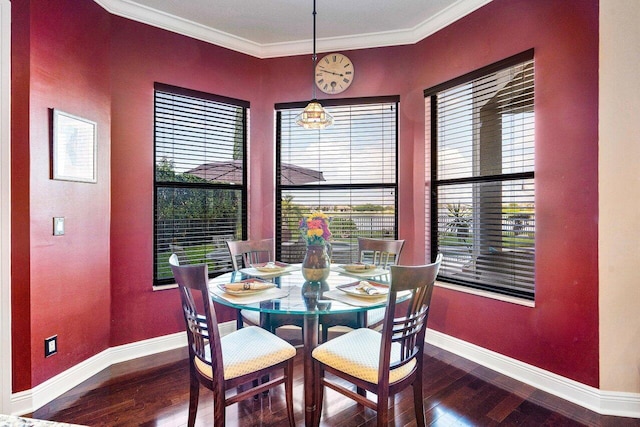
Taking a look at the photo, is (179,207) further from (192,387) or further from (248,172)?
(192,387)

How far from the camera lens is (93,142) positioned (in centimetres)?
258

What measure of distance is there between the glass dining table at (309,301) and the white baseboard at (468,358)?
1209mm

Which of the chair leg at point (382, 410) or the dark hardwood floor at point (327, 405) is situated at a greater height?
the chair leg at point (382, 410)

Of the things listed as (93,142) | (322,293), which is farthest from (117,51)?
(322,293)

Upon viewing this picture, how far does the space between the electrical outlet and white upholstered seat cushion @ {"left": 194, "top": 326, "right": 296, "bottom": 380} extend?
118 centimetres

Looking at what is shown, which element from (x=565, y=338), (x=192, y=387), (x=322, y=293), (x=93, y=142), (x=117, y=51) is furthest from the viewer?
(x=117, y=51)

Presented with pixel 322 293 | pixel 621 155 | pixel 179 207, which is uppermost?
pixel 621 155

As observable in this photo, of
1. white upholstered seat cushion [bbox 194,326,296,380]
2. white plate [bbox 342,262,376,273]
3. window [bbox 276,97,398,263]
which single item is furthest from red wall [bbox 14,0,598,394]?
white upholstered seat cushion [bbox 194,326,296,380]

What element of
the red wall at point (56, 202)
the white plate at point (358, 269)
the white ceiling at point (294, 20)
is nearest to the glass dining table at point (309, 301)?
the white plate at point (358, 269)

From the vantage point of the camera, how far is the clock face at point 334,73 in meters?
3.41

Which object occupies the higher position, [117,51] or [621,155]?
[117,51]

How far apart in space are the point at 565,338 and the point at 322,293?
66.1 inches

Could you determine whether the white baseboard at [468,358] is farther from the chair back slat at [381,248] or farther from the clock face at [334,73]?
the clock face at [334,73]

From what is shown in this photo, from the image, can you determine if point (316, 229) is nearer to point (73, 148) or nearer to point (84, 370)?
point (73, 148)
